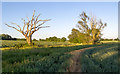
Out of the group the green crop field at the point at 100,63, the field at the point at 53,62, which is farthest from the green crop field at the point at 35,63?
the green crop field at the point at 100,63

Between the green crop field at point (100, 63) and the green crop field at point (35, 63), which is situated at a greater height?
the green crop field at point (35, 63)

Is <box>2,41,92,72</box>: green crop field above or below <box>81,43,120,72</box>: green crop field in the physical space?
above

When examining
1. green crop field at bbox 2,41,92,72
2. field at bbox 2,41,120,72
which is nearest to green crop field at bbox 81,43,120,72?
field at bbox 2,41,120,72

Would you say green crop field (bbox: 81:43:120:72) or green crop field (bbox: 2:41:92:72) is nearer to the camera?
green crop field (bbox: 2:41:92:72)

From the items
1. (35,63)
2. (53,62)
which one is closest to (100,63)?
(53,62)

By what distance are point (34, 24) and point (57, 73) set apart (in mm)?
20221

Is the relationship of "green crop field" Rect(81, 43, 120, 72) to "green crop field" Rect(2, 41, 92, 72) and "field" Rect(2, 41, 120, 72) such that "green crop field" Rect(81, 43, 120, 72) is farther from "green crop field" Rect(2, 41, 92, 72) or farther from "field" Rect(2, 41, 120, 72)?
"green crop field" Rect(2, 41, 92, 72)

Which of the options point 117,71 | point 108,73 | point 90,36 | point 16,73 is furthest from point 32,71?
point 90,36

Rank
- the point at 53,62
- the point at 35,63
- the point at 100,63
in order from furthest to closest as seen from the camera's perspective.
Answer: the point at 53,62, the point at 100,63, the point at 35,63

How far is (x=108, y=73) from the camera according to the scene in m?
4.27

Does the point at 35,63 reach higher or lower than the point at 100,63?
higher

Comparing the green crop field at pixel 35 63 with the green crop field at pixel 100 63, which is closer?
the green crop field at pixel 35 63

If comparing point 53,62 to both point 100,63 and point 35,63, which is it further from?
point 100,63

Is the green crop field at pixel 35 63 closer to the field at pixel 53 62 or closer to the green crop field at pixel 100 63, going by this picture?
the field at pixel 53 62
